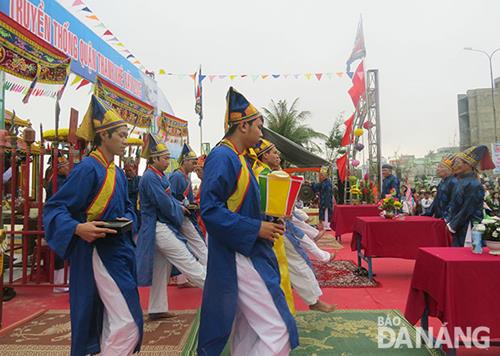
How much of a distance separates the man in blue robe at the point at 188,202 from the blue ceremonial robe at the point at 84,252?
1.97 metres

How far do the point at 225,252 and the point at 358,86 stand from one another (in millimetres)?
11200

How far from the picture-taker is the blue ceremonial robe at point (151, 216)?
3.67 metres

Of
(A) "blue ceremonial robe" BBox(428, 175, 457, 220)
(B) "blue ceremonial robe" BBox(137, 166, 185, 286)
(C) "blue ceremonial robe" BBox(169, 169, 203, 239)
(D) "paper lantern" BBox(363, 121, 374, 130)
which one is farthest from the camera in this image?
(D) "paper lantern" BBox(363, 121, 374, 130)

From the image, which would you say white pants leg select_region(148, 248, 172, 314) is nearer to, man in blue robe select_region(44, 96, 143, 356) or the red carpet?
the red carpet

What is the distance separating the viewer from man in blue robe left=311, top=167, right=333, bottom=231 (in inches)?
422

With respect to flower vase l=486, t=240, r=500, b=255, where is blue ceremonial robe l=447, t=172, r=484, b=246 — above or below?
above

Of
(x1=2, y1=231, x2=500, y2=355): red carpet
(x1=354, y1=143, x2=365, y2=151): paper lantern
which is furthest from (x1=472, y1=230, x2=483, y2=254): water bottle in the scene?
(x1=354, y1=143, x2=365, y2=151): paper lantern

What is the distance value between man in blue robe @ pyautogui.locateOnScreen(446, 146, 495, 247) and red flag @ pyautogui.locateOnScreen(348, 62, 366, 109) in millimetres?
8177

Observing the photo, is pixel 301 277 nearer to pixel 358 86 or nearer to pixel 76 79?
pixel 76 79

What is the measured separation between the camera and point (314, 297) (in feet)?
11.3

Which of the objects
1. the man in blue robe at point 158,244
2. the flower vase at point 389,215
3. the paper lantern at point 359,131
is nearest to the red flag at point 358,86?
the paper lantern at point 359,131

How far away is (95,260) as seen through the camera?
210 cm

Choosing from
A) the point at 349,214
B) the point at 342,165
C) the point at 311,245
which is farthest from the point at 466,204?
the point at 342,165

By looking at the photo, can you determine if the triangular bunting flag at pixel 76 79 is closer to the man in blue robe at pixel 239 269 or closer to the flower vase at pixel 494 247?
the man in blue robe at pixel 239 269
